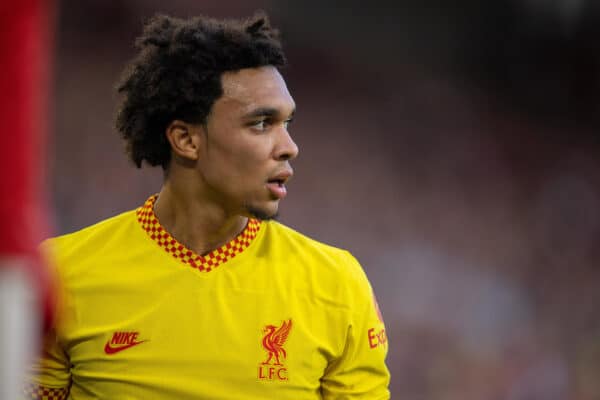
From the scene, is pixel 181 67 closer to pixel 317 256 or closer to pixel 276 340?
pixel 317 256

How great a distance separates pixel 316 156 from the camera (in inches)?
207

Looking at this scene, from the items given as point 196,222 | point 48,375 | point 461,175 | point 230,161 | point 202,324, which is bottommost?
point 48,375

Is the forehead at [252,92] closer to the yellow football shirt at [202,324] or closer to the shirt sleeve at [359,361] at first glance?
the yellow football shirt at [202,324]

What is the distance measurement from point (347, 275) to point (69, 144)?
256 cm

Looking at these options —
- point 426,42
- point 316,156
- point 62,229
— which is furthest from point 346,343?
point 426,42

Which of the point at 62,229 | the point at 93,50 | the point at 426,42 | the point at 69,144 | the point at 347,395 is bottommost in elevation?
the point at 347,395

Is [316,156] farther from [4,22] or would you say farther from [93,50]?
[4,22]

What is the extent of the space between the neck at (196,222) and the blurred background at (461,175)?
2690 millimetres

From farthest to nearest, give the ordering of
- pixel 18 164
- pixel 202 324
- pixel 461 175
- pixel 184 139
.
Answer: pixel 461 175
pixel 184 139
pixel 202 324
pixel 18 164

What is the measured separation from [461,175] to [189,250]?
3.69 m

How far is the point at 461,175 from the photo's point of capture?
5648 mm

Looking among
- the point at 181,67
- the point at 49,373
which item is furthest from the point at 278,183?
the point at 49,373

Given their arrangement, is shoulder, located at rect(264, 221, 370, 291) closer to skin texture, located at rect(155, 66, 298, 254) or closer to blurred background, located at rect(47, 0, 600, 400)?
skin texture, located at rect(155, 66, 298, 254)

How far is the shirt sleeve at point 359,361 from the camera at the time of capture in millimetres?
2137
